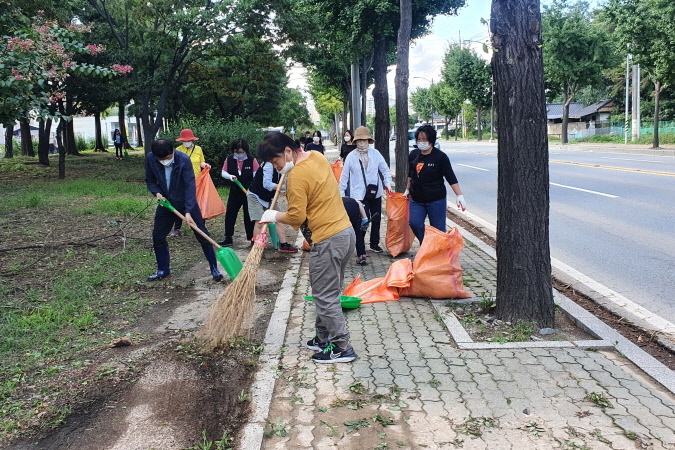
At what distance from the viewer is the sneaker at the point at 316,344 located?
4.57 m

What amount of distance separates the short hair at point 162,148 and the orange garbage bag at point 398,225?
275 centimetres

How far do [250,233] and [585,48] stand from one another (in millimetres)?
39630

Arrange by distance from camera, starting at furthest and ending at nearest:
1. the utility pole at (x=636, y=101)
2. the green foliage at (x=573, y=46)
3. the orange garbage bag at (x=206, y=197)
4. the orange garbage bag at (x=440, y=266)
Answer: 1. the green foliage at (x=573, y=46)
2. the utility pole at (x=636, y=101)
3. the orange garbage bag at (x=206, y=197)
4. the orange garbage bag at (x=440, y=266)

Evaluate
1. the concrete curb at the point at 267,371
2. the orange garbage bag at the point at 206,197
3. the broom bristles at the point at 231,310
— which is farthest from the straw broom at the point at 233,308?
the orange garbage bag at the point at 206,197

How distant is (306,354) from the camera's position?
4.62m

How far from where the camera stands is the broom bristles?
4648 mm

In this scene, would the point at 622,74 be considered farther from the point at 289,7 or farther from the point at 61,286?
the point at 61,286

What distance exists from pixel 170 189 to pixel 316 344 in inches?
Result: 122

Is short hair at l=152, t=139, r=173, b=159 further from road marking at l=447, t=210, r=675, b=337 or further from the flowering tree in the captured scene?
road marking at l=447, t=210, r=675, b=337

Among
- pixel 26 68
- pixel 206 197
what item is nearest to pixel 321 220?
pixel 26 68

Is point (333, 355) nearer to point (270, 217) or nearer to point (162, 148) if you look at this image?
point (270, 217)

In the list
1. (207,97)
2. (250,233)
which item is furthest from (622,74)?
(250,233)

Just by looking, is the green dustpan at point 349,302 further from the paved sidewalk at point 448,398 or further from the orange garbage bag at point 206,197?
the orange garbage bag at point 206,197

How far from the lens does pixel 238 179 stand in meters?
9.33
